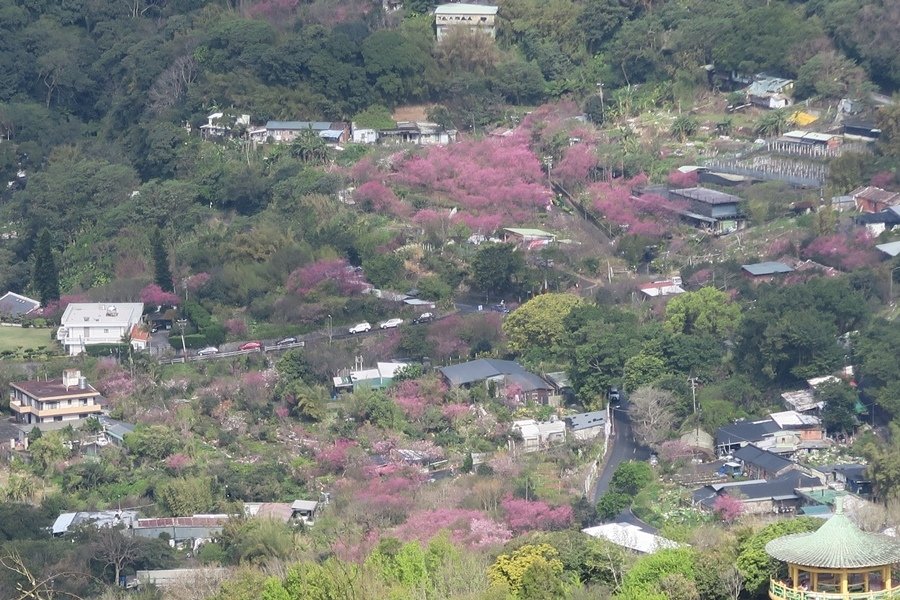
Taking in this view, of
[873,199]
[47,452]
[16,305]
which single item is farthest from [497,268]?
[47,452]

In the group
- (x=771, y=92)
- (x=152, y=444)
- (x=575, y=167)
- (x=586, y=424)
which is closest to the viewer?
(x=152, y=444)

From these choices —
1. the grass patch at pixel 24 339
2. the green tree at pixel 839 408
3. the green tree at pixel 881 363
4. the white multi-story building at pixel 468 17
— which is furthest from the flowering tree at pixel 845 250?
the grass patch at pixel 24 339

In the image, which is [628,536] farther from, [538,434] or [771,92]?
[771,92]

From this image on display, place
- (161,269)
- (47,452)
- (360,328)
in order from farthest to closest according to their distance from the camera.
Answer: (161,269) → (360,328) → (47,452)

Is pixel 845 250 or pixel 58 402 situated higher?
pixel 845 250

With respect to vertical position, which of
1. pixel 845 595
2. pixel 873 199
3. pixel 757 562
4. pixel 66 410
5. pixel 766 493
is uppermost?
pixel 845 595

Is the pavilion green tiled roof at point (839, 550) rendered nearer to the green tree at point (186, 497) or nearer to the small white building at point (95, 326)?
the green tree at point (186, 497)

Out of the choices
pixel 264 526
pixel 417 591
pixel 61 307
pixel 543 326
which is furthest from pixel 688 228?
pixel 417 591

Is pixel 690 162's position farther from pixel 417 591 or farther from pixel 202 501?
pixel 417 591
